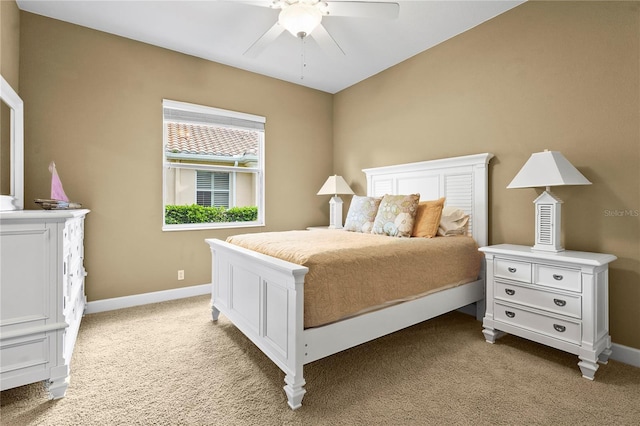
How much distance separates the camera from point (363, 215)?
132 inches

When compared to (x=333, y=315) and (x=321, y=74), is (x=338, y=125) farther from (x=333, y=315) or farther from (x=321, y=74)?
(x=333, y=315)

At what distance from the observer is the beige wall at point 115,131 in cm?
284

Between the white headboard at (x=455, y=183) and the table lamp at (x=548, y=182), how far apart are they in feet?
2.14

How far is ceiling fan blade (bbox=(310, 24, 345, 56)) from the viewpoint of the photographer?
2.49 metres

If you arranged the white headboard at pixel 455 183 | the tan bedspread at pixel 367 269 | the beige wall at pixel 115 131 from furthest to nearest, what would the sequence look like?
the white headboard at pixel 455 183
the beige wall at pixel 115 131
the tan bedspread at pixel 367 269

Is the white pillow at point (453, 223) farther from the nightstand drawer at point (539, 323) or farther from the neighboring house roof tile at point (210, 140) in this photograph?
the neighboring house roof tile at point (210, 140)

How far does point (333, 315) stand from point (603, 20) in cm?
287

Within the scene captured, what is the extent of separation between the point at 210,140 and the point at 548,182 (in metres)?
3.57

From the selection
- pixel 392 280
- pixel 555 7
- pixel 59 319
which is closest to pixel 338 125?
pixel 555 7

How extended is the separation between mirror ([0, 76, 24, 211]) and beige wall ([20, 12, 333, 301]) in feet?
0.56

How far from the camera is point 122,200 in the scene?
3.24 meters

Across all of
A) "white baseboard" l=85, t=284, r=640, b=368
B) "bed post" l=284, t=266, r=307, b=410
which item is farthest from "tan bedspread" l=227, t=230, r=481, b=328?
"white baseboard" l=85, t=284, r=640, b=368

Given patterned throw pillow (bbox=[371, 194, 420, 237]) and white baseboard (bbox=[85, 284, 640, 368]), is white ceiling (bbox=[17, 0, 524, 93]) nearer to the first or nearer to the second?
patterned throw pillow (bbox=[371, 194, 420, 237])

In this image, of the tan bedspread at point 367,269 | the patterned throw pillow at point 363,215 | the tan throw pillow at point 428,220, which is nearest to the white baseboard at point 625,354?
the tan bedspread at point 367,269
